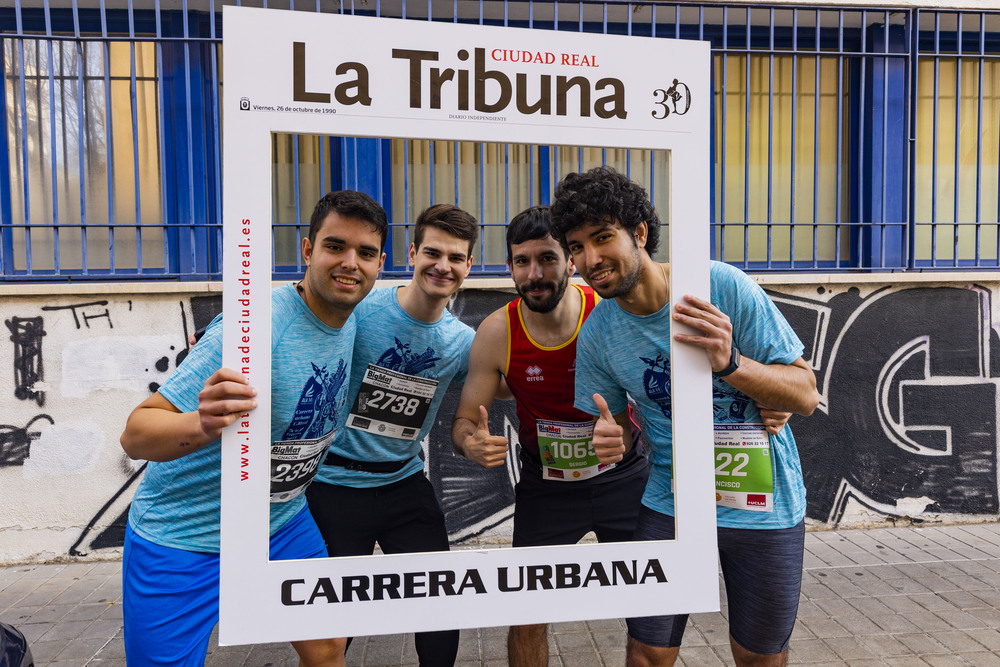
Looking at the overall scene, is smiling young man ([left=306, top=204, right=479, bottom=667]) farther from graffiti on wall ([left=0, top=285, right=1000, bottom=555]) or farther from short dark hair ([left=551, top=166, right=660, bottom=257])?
graffiti on wall ([left=0, top=285, right=1000, bottom=555])

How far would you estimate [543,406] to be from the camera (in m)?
2.25

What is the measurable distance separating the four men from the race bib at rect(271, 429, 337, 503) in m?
0.01

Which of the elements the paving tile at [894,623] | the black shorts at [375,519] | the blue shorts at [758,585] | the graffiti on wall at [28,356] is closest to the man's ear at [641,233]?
the blue shorts at [758,585]

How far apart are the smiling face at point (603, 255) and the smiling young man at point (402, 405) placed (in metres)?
0.42

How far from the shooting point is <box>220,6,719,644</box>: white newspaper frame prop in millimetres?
1405

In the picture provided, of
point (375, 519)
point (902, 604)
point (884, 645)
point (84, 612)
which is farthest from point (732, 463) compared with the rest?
point (84, 612)

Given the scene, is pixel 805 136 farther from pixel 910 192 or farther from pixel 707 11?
pixel 707 11

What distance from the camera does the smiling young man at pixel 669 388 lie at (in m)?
1.77

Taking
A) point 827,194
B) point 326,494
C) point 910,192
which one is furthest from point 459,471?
point 910,192

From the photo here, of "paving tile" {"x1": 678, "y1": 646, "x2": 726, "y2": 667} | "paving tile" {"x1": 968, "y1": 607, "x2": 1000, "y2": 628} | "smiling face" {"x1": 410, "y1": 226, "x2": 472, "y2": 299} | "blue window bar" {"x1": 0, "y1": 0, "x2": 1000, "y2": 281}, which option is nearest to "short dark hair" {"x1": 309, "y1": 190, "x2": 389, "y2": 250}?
"smiling face" {"x1": 410, "y1": 226, "x2": 472, "y2": 299}

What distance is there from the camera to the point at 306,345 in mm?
1813

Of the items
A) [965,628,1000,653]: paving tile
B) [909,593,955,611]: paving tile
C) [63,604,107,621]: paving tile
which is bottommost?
[63,604,107,621]: paving tile

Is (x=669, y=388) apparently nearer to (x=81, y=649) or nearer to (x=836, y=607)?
(x=836, y=607)

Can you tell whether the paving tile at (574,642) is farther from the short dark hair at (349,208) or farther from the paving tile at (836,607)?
the short dark hair at (349,208)
